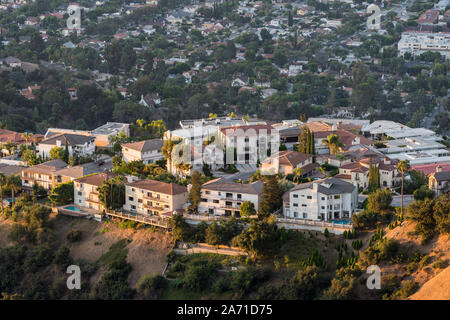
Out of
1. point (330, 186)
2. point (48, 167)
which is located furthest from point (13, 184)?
point (330, 186)

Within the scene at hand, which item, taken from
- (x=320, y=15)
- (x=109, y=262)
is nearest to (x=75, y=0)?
(x=320, y=15)

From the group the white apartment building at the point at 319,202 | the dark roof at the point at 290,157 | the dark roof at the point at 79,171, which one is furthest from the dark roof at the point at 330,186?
the dark roof at the point at 79,171

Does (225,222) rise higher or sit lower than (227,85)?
higher

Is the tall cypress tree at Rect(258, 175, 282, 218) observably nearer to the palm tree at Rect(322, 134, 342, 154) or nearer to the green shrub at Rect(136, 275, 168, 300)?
the green shrub at Rect(136, 275, 168, 300)

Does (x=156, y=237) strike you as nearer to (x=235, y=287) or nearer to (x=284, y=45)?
(x=235, y=287)

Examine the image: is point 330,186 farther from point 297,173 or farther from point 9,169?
point 9,169

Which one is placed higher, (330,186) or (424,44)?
(330,186)

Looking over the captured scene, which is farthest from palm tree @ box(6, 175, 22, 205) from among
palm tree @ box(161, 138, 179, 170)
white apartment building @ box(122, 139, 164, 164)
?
palm tree @ box(161, 138, 179, 170)

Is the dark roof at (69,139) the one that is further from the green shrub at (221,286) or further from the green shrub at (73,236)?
the green shrub at (221,286)
